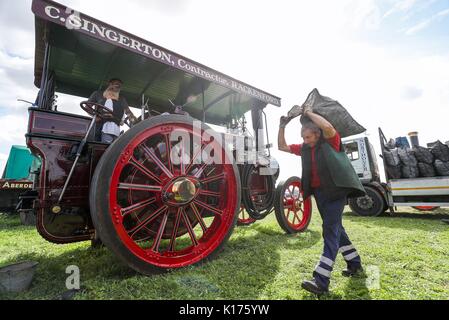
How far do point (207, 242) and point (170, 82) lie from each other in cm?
226

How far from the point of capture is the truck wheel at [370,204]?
709 cm

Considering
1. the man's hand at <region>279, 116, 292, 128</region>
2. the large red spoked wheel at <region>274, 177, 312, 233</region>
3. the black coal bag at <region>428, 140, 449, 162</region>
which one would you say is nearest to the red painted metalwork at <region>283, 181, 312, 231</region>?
the large red spoked wheel at <region>274, 177, 312, 233</region>

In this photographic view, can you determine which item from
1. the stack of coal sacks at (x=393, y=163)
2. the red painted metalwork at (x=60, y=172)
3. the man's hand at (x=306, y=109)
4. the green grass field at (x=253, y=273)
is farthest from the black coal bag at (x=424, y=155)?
the red painted metalwork at (x=60, y=172)

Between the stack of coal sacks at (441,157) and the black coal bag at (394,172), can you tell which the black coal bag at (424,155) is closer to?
the stack of coal sacks at (441,157)

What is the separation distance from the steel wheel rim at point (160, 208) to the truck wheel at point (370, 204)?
6.08 meters

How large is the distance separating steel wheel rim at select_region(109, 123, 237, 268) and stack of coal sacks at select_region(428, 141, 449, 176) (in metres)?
6.54

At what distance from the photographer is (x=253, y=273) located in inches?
90.9

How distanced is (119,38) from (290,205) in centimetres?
367

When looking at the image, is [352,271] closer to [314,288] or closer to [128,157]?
[314,288]

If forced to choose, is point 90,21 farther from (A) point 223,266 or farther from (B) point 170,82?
(A) point 223,266

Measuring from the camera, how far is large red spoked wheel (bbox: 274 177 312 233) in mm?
4027

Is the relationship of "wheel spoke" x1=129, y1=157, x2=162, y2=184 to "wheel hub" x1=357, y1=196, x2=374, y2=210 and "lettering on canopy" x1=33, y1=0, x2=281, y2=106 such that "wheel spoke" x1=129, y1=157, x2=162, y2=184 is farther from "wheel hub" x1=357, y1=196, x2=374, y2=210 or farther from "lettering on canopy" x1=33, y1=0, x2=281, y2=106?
"wheel hub" x1=357, y1=196, x2=374, y2=210
